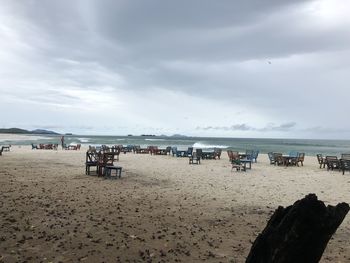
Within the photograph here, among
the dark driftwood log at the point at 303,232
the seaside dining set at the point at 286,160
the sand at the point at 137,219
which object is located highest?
the dark driftwood log at the point at 303,232

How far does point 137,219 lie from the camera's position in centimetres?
898

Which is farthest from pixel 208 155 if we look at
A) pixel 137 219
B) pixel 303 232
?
pixel 303 232

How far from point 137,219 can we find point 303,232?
20.0 feet

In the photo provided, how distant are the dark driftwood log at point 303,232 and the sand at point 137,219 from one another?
3285 millimetres

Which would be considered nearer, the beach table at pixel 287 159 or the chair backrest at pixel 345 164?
the chair backrest at pixel 345 164

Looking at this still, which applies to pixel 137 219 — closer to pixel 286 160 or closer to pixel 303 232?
pixel 303 232

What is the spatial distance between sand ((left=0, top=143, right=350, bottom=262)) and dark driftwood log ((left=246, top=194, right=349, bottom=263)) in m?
3.29

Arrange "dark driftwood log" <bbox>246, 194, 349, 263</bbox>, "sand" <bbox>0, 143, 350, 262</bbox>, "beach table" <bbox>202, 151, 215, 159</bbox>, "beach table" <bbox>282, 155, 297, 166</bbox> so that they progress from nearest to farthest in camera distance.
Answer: "dark driftwood log" <bbox>246, 194, 349, 263</bbox>
"sand" <bbox>0, 143, 350, 262</bbox>
"beach table" <bbox>282, 155, 297, 166</bbox>
"beach table" <bbox>202, 151, 215, 159</bbox>

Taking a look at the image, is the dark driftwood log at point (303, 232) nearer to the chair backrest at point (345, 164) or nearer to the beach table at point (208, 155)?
the chair backrest at point (345, 164)

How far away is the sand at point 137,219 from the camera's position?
22.0ft

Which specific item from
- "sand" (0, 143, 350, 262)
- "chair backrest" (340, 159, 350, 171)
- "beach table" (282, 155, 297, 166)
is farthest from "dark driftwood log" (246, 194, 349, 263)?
"beach table" (282, 155, 297, 166)

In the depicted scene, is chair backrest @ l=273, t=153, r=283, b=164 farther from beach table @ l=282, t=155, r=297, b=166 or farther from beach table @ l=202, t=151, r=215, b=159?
beach table @ l=202, t=151, r=215, b=159

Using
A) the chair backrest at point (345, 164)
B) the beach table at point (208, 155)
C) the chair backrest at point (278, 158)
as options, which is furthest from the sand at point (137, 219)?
the beach table at point (208, 155)

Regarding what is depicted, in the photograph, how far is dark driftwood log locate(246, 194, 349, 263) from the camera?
3.30m
